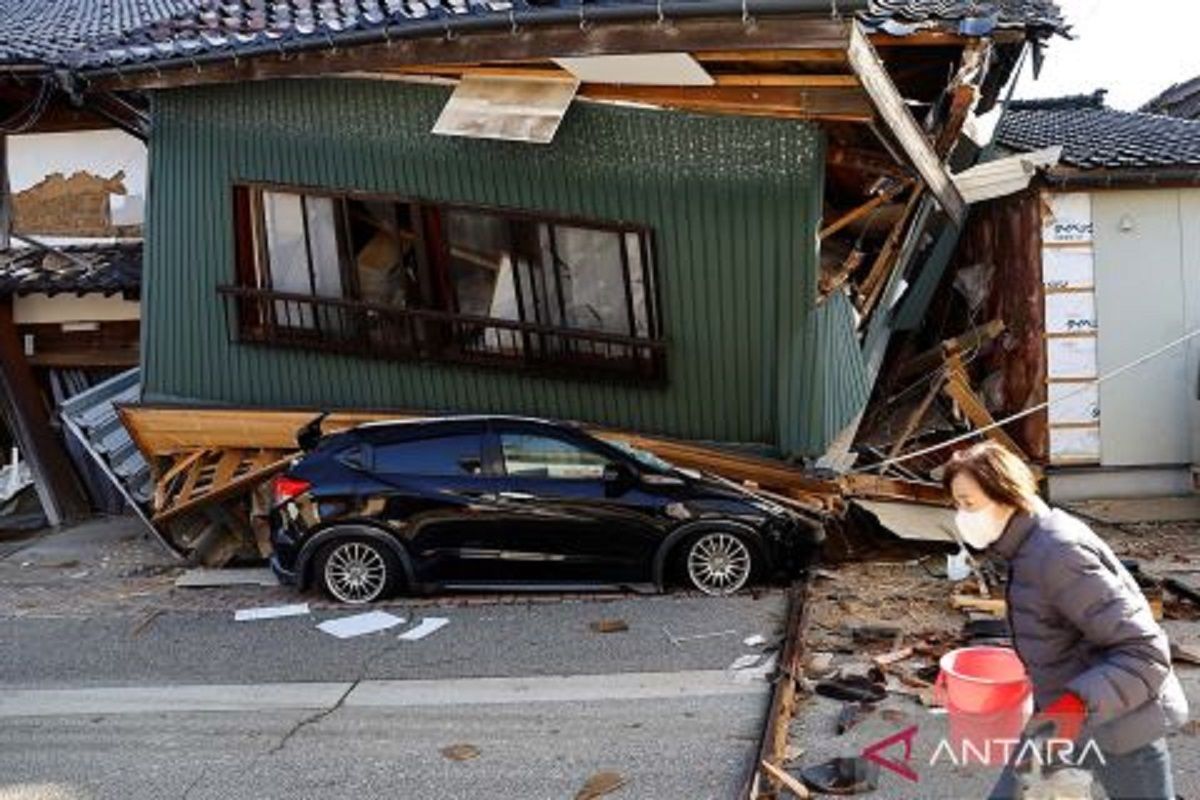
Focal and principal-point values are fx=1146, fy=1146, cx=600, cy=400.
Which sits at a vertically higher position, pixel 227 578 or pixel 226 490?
pixel 226 490

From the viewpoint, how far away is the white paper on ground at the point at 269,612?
9375mm

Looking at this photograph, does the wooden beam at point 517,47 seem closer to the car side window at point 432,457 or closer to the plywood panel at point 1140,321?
the car side window at point 432,457

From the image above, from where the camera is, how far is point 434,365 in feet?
36.7

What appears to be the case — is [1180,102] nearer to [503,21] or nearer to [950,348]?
[950,348]

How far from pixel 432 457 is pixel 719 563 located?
102 inches

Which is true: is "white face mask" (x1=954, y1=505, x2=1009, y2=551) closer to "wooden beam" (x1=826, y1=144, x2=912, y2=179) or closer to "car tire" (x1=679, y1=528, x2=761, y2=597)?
"car tire" (x1=679, y1=528, x2=761, y2=597)

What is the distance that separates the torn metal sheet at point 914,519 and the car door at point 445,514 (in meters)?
3.39

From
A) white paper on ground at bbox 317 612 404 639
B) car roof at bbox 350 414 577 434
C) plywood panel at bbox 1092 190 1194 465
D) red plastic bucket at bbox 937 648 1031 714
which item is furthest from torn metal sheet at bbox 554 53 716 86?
plywood panel at bbox 1092 190 1194 465

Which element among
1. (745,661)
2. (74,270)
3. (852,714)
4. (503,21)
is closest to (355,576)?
(745,661)

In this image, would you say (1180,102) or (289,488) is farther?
(1180,102)

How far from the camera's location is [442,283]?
11039mm

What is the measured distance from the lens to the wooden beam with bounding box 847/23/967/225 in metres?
7.81

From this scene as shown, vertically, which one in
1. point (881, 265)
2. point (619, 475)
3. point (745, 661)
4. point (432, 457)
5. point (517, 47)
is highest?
point (517, 47)

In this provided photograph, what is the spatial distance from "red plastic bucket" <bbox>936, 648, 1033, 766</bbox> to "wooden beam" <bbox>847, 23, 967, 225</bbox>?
188 inches
